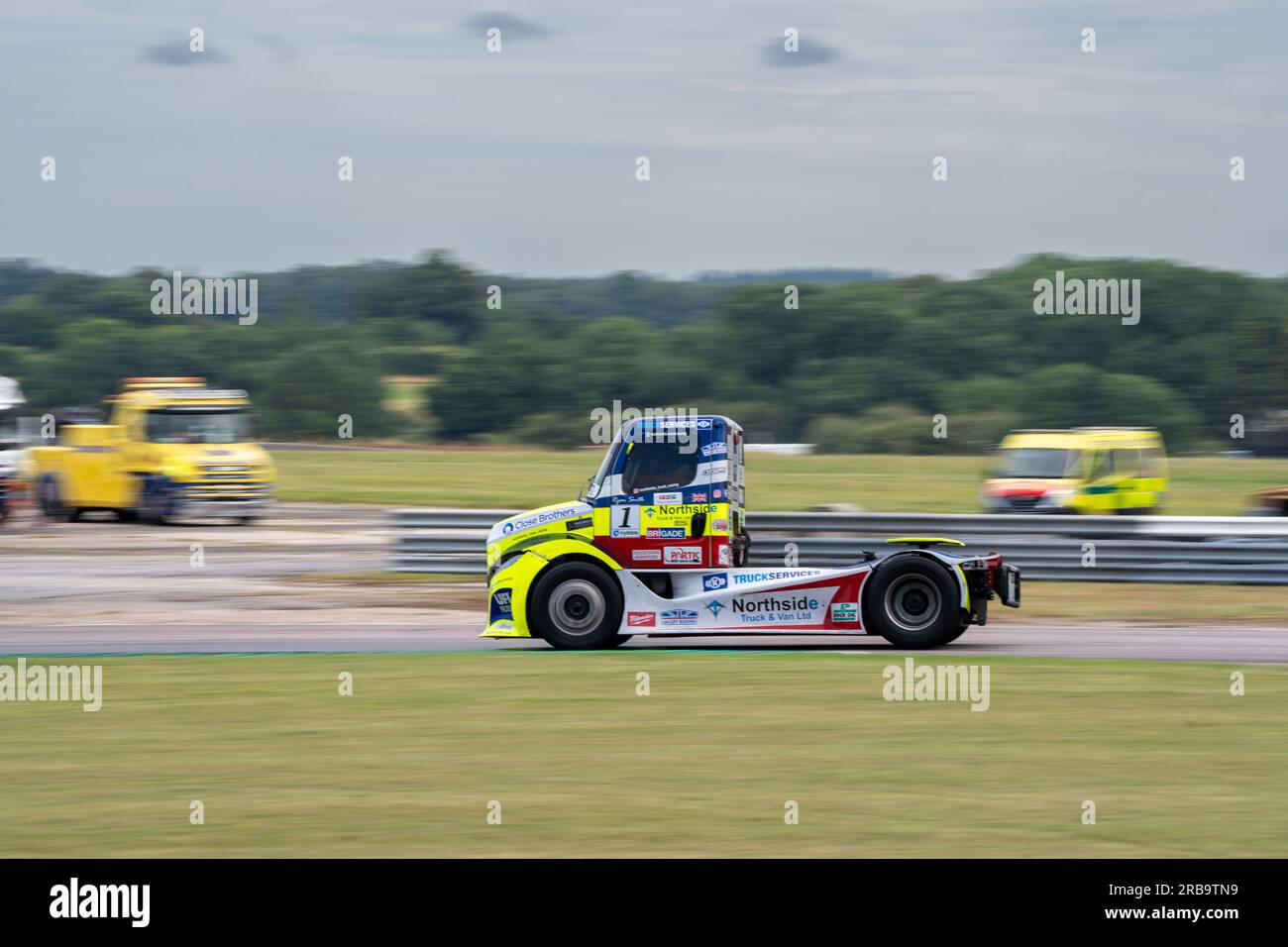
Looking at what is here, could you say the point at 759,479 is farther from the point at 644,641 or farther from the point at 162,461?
the point at 644,641

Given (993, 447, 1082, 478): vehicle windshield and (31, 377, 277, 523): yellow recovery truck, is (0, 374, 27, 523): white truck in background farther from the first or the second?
(993, 447, 1082, 478): vehicle windshield

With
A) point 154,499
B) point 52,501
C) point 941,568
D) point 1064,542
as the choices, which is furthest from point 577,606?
point 52,501

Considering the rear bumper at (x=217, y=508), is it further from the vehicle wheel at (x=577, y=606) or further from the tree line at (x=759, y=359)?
the tree line at (x=759, y=359)

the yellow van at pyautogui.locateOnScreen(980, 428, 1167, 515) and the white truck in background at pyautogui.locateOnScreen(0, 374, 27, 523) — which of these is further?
the white truck in background at pyautogui.locateOnScreen(0, 374, 27, 523)

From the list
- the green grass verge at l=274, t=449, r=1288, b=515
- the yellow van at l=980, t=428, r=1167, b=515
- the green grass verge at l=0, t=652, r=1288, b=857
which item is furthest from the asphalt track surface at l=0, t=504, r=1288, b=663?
the green grass verge at l=274, t=449, r=1288, b=515

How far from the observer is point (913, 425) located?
62.4 m

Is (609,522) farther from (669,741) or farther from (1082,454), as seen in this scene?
(1082,454)

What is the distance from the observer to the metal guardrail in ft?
61.7

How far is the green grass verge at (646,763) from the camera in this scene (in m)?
7.21

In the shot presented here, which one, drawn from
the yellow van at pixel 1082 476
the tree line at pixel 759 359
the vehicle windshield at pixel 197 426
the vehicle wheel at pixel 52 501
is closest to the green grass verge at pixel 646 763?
the yellow van at pixel 1082 476

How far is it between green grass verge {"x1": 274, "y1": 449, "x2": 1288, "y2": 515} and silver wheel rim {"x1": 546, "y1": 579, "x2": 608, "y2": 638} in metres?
19.5

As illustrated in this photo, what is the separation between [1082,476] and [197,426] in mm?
16058

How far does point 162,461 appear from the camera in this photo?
96.1ft

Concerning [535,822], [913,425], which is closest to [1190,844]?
[535,822]
